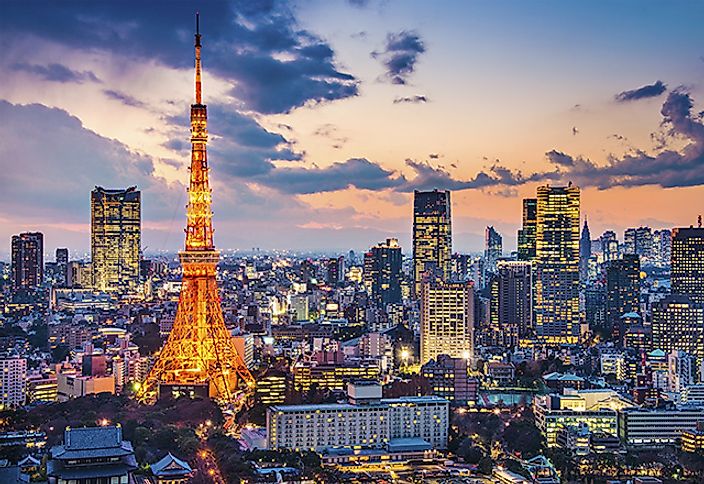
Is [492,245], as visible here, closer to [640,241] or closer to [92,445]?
[640,241]

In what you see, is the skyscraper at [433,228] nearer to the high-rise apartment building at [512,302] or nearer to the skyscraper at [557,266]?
the skyscraper at [557,266]

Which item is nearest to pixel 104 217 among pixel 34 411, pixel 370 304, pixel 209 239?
pixel 370 304

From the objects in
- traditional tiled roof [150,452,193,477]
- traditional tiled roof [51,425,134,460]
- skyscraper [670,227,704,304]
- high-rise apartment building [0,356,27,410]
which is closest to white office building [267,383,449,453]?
traditional tiled roof [150,452,193,477]

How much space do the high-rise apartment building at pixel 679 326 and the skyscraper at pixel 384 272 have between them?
11.9 meters

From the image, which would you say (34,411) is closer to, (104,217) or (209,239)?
(209,239)

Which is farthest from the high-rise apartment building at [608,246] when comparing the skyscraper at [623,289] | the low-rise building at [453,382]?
the low-rise building at [453,382]

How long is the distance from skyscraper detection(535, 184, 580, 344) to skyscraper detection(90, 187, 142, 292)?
13649mm

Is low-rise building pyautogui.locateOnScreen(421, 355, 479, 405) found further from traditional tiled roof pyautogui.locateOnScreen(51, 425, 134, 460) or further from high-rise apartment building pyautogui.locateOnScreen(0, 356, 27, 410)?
traditional tiled roof pyautogui.locateOnScreen(51, 425, 134, 460)

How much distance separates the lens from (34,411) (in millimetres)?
15039

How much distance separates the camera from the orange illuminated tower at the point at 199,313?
17.3 metres

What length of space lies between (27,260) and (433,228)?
13679mm

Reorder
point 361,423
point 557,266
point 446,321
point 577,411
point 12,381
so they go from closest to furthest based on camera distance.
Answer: point 361,423 < point 577,411 < point 12,381 < point 446,321 < point 557,266

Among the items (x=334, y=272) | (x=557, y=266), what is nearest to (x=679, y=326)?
(x=557, y=266)

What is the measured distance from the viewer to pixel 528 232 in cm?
3697
